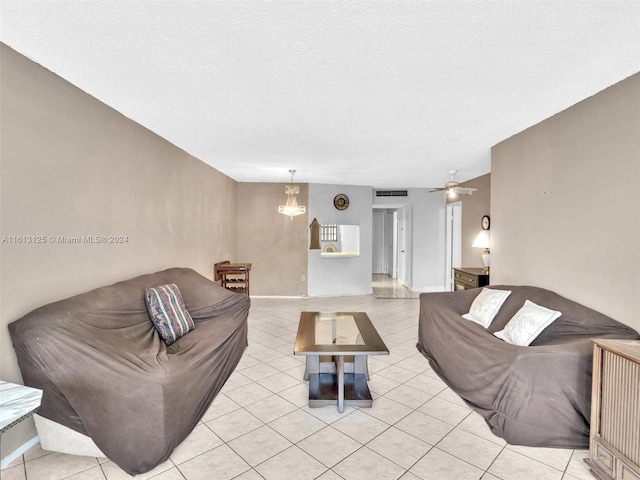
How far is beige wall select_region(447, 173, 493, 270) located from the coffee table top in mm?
3544

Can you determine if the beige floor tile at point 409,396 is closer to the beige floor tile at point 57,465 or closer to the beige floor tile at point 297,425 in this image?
the beige floor tile at point 297,425

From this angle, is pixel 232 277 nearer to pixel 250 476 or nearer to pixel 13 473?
pixel 13 473

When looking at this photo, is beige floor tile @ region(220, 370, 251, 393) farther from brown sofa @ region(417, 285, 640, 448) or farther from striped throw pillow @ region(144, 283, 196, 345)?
brown sofa @ region(417, 285, 640, 448)

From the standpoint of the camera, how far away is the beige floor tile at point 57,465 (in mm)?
1734

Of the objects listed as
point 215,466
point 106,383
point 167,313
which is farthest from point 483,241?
point 106,383

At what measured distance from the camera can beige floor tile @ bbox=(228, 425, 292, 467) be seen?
6.26ft

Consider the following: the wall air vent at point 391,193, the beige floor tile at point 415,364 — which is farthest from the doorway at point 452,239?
the beige floor tile at point 415,364

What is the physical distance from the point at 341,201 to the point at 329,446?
210 inches

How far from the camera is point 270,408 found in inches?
96.1

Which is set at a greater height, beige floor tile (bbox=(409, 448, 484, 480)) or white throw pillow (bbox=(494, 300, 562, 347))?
white throw pillow (bbox=(494, 300, 562, 347))

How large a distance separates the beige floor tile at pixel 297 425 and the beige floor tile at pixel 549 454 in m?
1.26

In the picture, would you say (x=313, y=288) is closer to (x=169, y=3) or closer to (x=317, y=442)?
(x=317, y=442)

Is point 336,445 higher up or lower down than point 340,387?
lower down

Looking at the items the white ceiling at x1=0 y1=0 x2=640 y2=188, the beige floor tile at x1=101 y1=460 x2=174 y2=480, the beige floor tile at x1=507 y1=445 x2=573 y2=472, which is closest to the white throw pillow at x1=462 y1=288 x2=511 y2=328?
the beige floor tile at x1=507 y1=445 x2=573 y2=472
